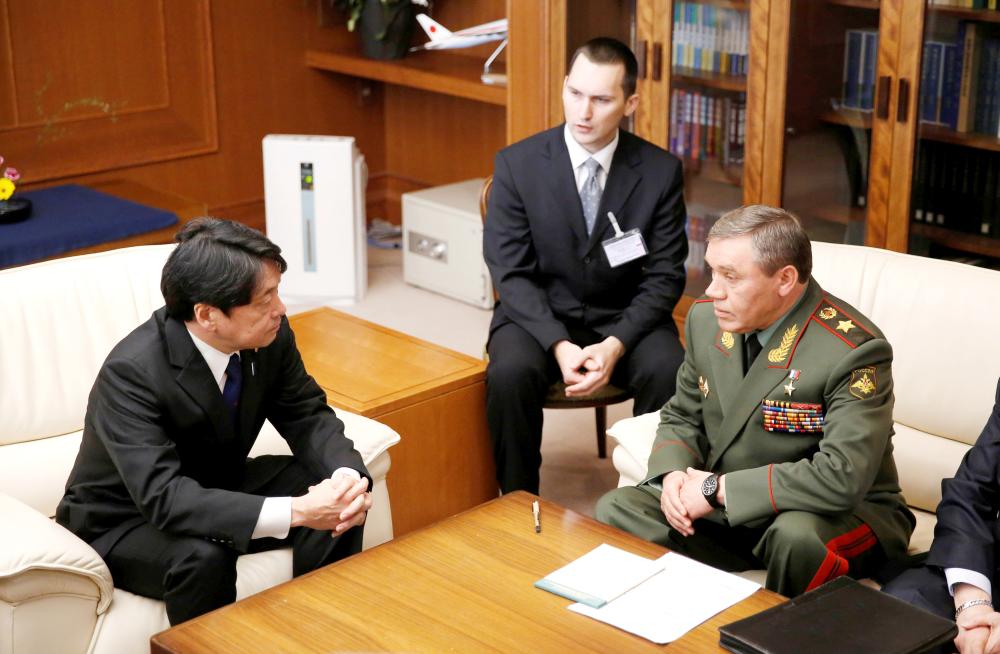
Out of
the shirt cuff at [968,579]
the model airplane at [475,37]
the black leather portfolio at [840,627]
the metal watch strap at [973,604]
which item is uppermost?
the model airplane at [475,37]

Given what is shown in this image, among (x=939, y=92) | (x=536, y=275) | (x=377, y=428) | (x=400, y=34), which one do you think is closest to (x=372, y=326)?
(x=536, y=275)

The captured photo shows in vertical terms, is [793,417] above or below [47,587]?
above

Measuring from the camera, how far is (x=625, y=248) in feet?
11.4

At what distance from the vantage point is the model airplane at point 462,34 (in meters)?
5.31

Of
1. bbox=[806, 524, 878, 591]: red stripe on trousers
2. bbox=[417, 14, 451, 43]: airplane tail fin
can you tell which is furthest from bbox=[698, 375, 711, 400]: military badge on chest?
bbox=[417, 14, 451, 43]: airplane tail fin

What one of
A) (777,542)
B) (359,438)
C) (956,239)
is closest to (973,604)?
(777,542)

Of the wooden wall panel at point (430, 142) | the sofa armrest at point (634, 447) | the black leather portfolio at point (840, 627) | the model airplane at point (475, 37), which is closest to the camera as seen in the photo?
the black leather portfolio at point (840, 627)

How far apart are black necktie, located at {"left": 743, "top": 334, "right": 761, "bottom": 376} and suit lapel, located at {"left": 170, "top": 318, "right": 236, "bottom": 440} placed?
3.47ft

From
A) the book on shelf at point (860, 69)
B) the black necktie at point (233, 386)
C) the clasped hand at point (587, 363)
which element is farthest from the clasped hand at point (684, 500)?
the book on shelf at point (860, 69)

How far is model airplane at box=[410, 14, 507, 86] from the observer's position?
5308mm

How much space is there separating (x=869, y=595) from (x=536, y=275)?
1653 millimetres

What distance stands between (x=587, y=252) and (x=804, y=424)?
110 centimetres

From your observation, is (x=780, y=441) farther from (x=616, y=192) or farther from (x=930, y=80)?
(x=930, y=80)

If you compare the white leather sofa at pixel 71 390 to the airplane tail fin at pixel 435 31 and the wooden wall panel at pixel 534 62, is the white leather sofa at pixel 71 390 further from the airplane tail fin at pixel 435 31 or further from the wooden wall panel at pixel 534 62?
the airplane tail fin at pixel 435 31
